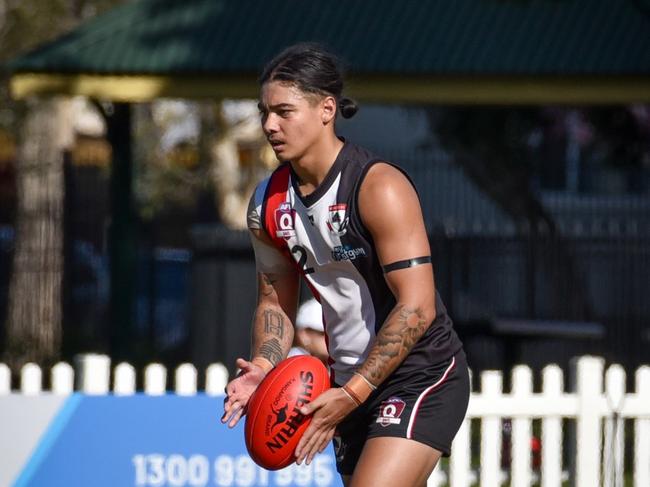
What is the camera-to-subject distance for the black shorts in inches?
183

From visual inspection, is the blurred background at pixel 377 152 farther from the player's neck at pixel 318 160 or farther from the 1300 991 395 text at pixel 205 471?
the player's neck at pixel 318 160

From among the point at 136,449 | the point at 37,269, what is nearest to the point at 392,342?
the point at 136,449

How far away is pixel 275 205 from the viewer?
192 inches

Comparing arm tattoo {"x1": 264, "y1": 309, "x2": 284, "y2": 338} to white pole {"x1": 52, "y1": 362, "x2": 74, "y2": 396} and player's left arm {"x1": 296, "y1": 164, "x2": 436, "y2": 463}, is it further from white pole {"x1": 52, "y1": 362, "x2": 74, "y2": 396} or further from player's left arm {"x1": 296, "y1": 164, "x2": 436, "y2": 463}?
white pole {"x1": 52, "y1": 362, "x2": 74, "y2": 396}

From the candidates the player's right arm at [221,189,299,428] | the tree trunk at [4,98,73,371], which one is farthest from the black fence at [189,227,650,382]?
the player's right arm at [221,189,299,428]

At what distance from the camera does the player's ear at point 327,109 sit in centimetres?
463

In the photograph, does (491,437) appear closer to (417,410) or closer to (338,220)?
(417,410)

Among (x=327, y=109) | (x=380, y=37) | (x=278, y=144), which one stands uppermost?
(x=380, y=37)

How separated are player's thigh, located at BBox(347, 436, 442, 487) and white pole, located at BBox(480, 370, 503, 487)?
114 inches

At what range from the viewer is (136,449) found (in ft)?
22.8

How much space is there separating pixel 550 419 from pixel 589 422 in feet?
0.76

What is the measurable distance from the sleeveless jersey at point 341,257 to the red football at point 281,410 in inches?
10.2

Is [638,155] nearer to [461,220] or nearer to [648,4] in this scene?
[461,220]

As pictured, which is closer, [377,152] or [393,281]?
[393,281]
